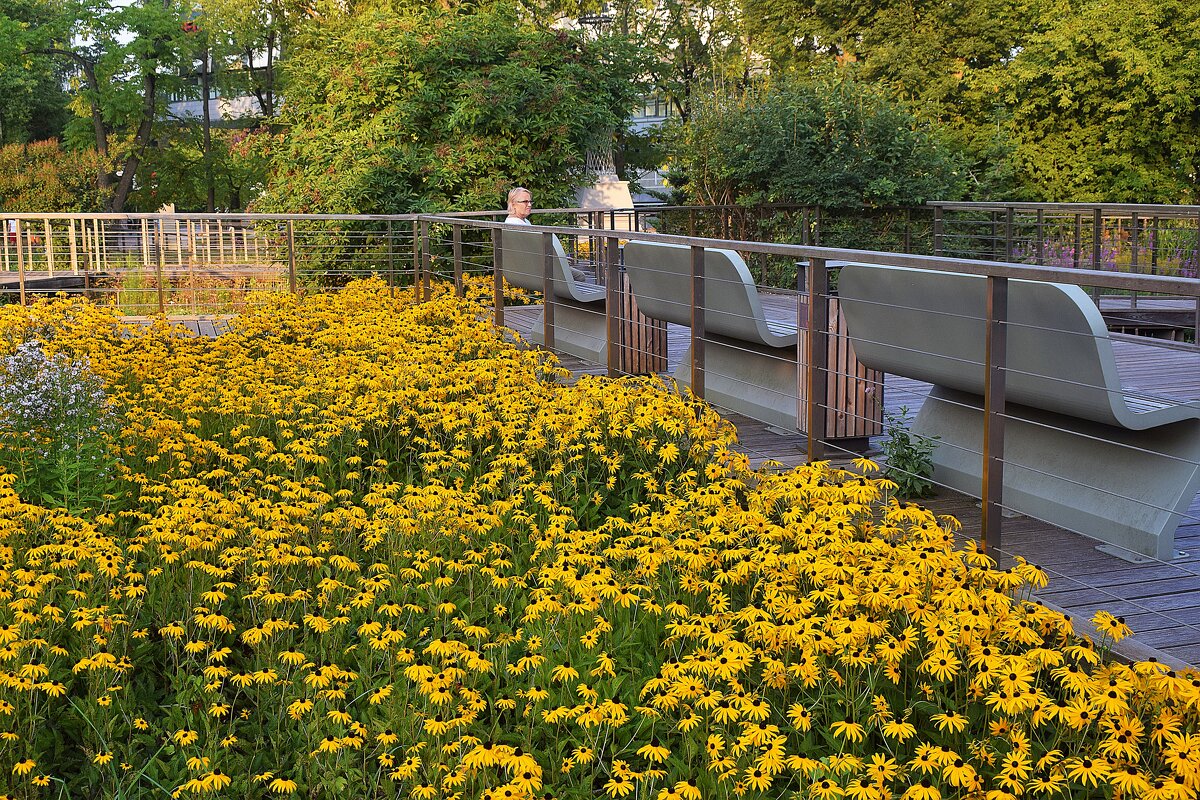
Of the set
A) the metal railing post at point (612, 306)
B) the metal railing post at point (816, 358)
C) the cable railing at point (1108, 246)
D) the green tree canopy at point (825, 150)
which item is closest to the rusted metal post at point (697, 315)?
the metal railing post at point (816, 358)

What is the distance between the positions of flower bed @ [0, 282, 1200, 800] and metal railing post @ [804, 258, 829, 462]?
376 mm

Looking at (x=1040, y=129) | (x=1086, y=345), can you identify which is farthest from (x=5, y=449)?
→ (x=1040, y=129)

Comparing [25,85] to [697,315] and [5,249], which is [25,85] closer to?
[5,249]

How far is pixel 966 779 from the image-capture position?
3.04 meters

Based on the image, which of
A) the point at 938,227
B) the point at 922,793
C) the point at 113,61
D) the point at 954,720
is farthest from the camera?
the point at 113,61

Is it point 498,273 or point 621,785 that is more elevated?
point 498,273

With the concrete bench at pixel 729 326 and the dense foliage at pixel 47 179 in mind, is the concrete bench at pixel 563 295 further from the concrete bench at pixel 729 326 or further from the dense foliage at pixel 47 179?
the dense foliage at pixel 47 179

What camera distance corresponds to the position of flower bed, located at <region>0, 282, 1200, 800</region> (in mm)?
3441

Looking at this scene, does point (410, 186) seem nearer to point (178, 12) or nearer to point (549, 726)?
point (549, 726)

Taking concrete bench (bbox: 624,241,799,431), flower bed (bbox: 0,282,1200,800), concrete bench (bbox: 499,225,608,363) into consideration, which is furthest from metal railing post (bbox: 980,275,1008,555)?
concrete bench (bbox: 499,225,608,363)

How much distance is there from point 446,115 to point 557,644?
14888mm

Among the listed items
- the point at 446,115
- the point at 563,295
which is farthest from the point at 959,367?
the point at 446,115

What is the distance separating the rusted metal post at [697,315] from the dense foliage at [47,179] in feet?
112

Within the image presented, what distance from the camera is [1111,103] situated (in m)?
29.5
